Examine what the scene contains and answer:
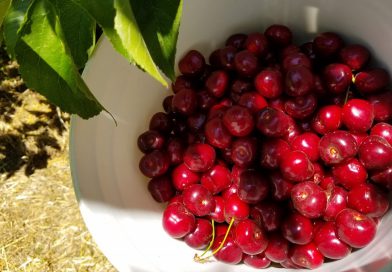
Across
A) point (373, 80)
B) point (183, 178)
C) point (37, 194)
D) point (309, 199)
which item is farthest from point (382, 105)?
point (37, 194)

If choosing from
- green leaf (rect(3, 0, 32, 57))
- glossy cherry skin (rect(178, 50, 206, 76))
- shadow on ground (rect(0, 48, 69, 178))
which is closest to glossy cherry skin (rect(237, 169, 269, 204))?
glossy cherry skin (rect(178, 50, 206, 76))

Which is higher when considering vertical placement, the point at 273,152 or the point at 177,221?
the point at 273,152

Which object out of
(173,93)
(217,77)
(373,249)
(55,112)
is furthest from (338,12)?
(55,112)

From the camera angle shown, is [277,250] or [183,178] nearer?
[277,250]

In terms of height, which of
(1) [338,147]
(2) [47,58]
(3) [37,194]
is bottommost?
(3) [37,194]

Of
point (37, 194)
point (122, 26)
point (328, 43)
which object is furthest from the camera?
point (37, 194)

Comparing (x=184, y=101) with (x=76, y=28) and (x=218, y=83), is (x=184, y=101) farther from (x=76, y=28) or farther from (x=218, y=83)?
(x=76, y=28)

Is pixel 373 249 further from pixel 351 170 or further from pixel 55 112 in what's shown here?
pixel 55 112

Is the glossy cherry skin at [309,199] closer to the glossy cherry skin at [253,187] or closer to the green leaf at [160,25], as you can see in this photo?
the glossy cherry skin at [253,187]

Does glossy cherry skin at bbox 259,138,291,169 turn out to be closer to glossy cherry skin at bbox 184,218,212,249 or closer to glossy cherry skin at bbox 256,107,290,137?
glossy cherry skin at bbox 256,107,290,137
